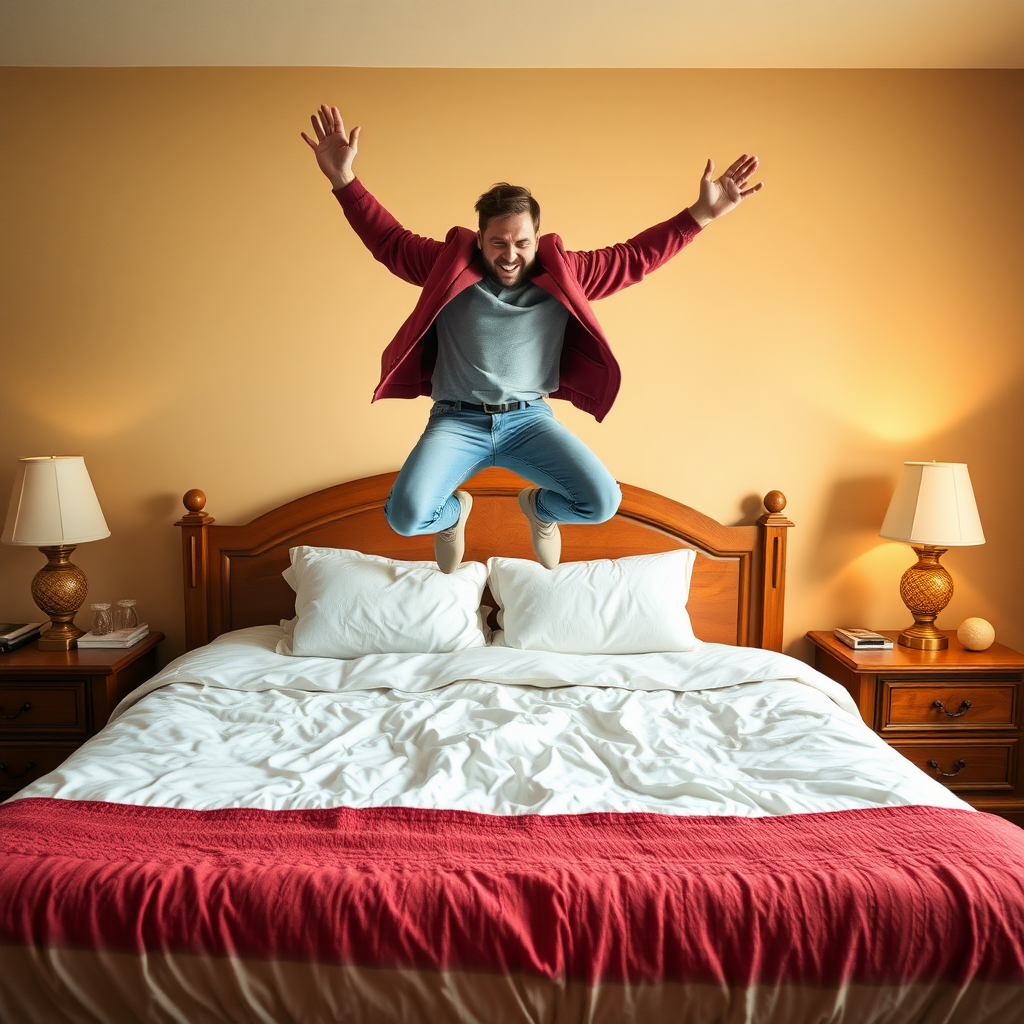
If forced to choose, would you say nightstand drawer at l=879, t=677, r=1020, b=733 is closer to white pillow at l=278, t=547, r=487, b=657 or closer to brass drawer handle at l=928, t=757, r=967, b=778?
brass drawer handle at l=928, t=757, r=967, b=778

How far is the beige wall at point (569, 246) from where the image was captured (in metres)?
3.43

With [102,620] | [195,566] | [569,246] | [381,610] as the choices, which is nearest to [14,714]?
[102,620]

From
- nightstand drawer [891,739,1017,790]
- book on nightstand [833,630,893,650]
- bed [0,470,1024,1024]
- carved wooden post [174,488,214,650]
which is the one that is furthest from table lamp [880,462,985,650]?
carved wooden post [174,488,214,650]

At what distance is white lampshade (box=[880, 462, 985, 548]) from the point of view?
3.22 meters

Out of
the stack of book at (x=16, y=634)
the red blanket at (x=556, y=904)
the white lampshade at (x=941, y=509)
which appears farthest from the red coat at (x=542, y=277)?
the stack of book at (x=16, y=634)

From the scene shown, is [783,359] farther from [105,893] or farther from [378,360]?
[105,893]

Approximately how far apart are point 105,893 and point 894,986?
56.7 inches

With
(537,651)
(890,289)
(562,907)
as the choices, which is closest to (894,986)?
(562,907)

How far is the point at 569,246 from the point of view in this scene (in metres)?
3.48

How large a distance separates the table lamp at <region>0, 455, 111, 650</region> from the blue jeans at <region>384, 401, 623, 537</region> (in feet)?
5.70

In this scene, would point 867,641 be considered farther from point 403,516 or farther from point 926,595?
point 403,516

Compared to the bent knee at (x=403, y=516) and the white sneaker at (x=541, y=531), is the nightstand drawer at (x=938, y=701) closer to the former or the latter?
the white sneaker at (x=541, y=531)

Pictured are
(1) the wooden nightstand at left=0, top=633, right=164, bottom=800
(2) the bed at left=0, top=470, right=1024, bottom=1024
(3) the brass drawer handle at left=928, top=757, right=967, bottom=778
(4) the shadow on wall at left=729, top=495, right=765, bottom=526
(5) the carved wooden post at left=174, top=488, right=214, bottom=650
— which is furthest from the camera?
(4) the shadow on wall at left=729, top=495, right=765, bottom=526

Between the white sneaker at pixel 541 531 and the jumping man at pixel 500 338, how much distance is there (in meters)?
0.18
